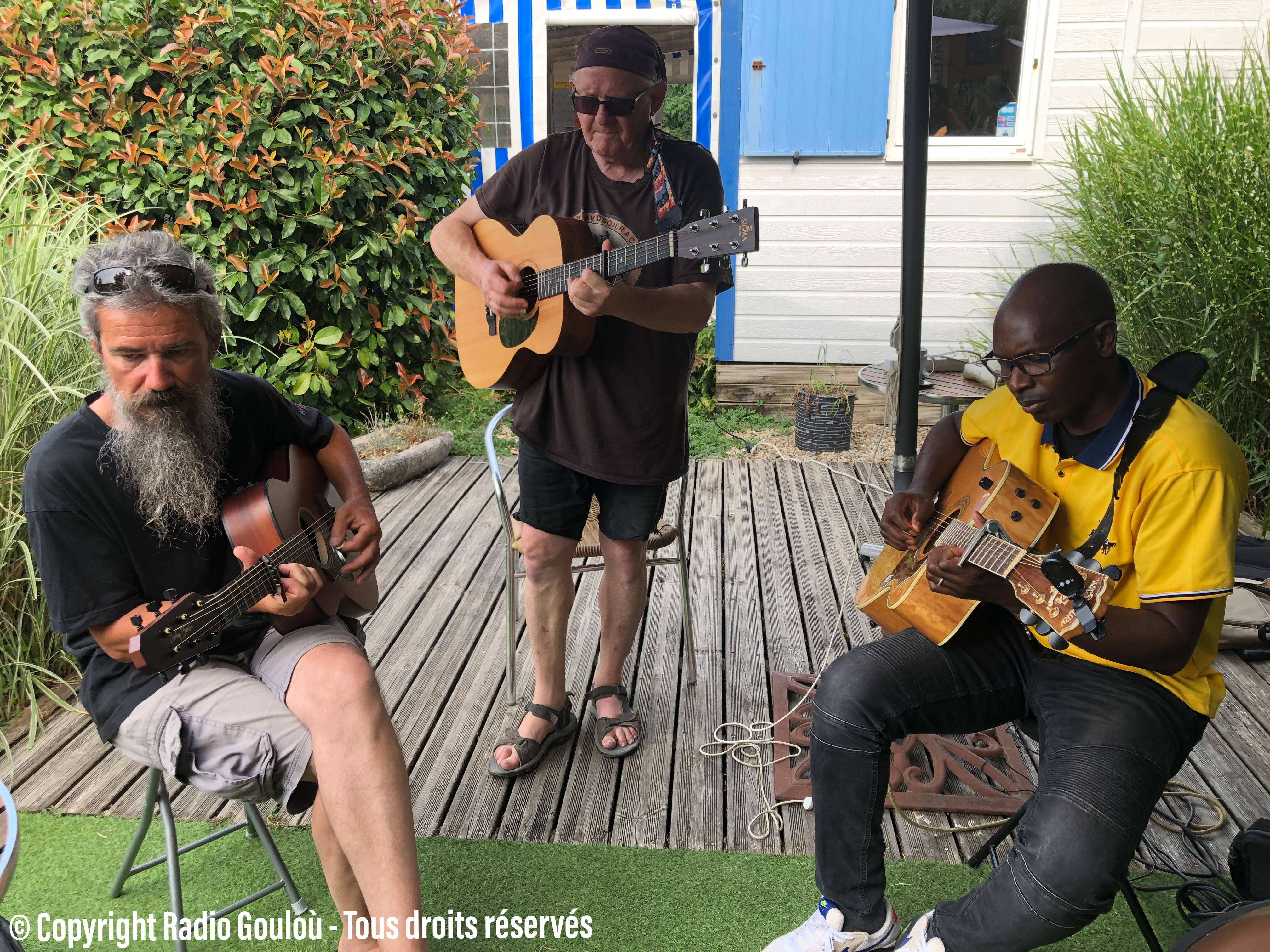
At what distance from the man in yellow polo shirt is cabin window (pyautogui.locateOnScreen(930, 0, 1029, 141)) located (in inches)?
163

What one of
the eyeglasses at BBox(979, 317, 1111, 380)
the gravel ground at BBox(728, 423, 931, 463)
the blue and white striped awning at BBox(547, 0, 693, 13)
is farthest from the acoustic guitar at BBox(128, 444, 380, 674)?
the blue and white striped awning at BBox(547, 0, 693, 13)

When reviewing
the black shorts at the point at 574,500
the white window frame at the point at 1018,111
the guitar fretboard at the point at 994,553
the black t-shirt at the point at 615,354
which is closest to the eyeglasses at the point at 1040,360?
the guitar fretboard at the point at 994,553

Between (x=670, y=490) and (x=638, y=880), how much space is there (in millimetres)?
2653

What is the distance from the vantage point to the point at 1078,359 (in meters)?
1.67

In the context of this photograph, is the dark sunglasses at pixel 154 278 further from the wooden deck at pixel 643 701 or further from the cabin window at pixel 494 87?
the cabin window at pixel 494 87

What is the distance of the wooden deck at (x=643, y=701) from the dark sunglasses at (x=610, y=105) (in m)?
1.70

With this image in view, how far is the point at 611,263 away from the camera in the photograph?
219 cm

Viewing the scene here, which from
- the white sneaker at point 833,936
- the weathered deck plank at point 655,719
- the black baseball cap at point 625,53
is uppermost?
the black baseball cap at point 625,53

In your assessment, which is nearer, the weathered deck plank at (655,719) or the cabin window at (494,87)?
the weathered deck plank at (655,719)

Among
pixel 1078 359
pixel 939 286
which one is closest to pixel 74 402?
pixel 1078 359

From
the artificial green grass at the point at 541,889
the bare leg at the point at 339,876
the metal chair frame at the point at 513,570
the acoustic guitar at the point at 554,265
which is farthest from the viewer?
the metal chair frame at the point at 513,570

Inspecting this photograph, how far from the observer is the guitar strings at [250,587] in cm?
166

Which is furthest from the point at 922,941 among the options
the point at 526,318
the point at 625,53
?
the point at 625,53

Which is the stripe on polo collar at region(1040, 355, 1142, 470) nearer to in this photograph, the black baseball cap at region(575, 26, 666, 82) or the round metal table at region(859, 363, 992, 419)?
the round metal table at region(859, 363, 992, 419)
